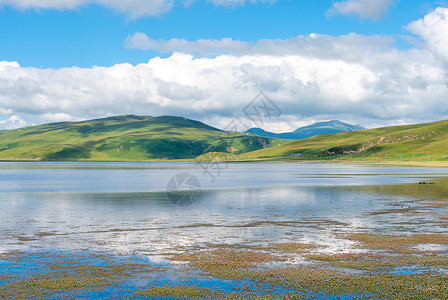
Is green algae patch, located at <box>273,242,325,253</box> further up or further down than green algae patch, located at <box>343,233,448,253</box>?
further up

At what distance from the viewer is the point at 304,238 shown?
3691 centimetres

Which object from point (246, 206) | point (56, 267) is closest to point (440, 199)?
point (246, 206)

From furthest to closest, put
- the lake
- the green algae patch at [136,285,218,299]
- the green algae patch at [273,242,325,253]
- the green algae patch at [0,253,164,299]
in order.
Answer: the lake < the green algae patch at [273,242,325,253] < the green algae patch at [0,253,164,299] < the green algae patch at [136,285,218,299]

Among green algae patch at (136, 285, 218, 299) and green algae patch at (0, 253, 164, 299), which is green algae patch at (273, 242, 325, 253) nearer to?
green algae patch at (0, 253, 164, 299)

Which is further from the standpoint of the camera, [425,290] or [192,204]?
[192,204]

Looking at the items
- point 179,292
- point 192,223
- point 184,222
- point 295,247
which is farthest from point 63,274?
point 184,222

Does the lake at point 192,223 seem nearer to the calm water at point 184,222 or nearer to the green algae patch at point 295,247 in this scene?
the calm water at point 184,222

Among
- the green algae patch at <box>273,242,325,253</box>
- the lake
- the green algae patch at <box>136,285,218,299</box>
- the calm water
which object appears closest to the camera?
the green algae patch at <box>136,285,218,299</box>

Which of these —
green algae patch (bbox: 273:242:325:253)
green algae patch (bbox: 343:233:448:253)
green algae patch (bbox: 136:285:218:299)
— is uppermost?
green algae patch (bbox: 136:285:218:299)

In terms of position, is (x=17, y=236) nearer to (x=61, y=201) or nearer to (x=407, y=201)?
(x=61, y=201)

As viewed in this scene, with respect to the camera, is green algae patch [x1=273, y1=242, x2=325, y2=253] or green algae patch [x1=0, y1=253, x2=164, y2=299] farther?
green algae patch [x1=273, y1=242, x2=325, y2=253]

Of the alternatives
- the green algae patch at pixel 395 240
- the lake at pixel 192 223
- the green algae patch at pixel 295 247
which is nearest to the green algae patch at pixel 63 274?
the lake at pixel 192 223

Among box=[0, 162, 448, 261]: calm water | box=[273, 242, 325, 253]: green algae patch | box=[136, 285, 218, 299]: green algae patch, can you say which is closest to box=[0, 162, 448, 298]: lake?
box=[0, 162, 448, 261]: calm water

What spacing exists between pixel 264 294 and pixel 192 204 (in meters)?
44.3
